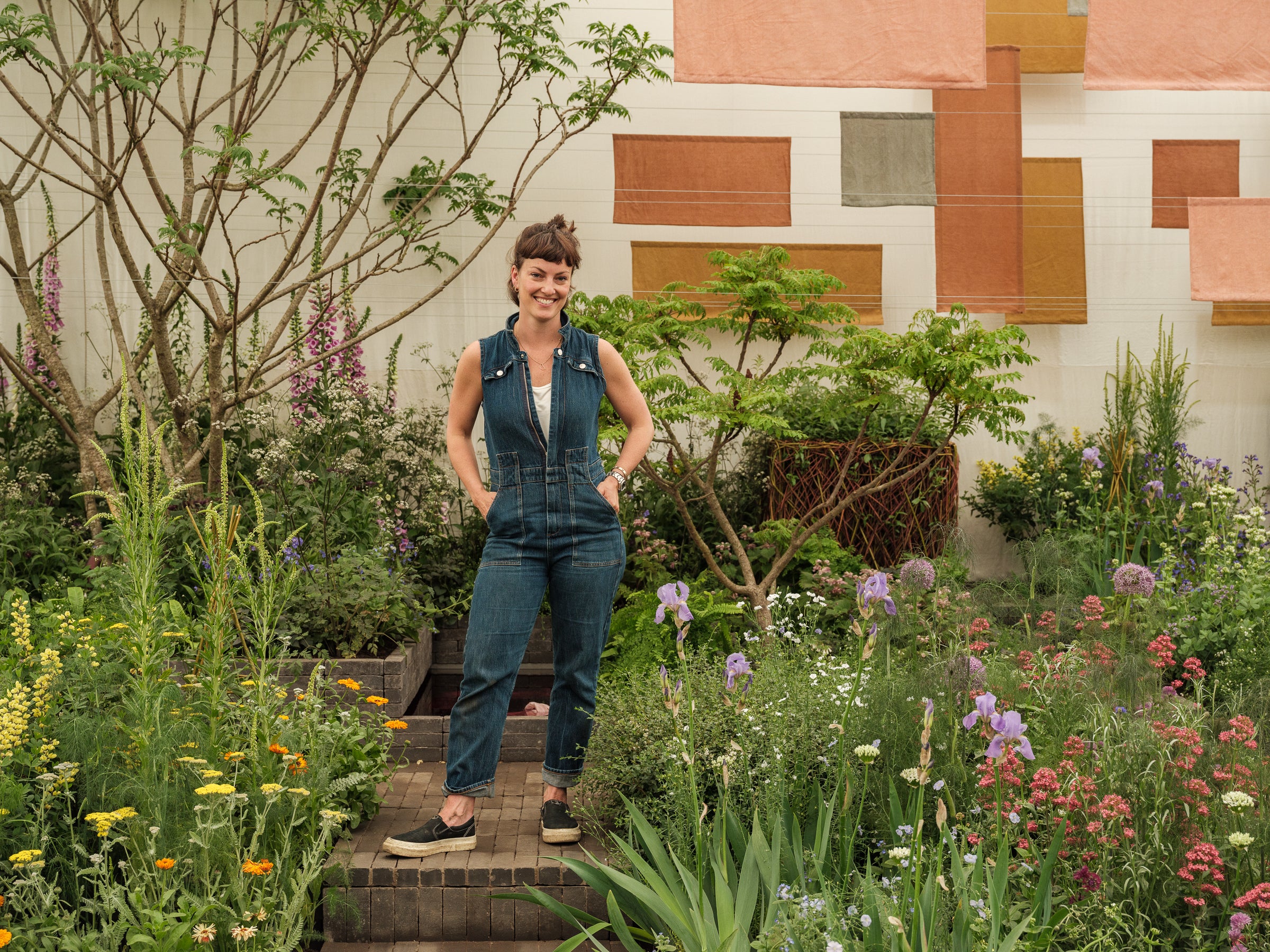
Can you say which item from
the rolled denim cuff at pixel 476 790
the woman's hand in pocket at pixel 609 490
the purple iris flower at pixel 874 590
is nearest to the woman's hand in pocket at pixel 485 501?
the woman's hand in pocket at pixel 609 490

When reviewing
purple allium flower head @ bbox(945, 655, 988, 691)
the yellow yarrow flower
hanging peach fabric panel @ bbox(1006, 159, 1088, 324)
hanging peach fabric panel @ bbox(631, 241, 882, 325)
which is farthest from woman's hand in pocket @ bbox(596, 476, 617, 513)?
hanging peach fabric panel @ bbox(1006, 159, 1088, 324)

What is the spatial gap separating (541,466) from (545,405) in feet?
0.54

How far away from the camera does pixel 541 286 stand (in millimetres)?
2535

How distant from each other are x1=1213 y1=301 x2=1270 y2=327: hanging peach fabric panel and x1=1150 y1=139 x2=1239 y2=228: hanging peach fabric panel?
1.82 feet

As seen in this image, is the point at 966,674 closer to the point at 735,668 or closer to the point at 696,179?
the point at 735,668

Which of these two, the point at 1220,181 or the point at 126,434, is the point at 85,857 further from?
the point at 1220,181

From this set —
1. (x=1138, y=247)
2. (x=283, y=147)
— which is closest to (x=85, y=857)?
(x=283, y=147)

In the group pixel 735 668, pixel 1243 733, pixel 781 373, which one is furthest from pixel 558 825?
pixel 781 373

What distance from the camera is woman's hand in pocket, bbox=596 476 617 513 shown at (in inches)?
102

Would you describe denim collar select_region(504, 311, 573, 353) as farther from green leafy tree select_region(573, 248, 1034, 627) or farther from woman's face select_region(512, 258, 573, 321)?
green leafy tree select_region(573, 248, 1034, 627)

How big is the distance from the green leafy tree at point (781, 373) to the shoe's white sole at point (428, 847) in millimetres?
1706

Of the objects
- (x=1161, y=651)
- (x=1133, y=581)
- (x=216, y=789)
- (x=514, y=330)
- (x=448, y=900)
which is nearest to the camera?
(x=216, y=789)

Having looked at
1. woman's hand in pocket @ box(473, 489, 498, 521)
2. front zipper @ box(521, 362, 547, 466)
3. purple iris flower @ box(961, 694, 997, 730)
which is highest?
front zipper @ box(521, 362, 547, 466)

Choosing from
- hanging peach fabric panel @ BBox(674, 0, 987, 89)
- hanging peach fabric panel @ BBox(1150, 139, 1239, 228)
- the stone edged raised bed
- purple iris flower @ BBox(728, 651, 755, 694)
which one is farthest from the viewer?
hanging peach fabric panel @ BBox(1150, 139, 1239, 228)
